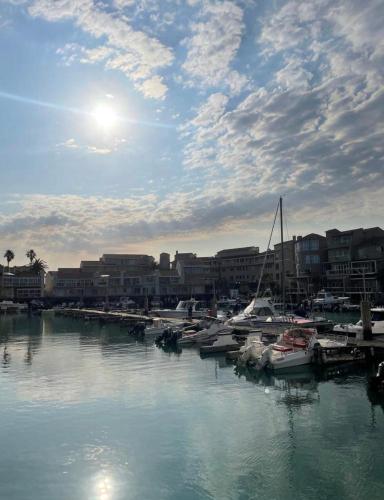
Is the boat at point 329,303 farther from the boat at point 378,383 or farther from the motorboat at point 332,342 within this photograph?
the boat at point 378,383

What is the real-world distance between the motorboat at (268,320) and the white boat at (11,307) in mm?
77971

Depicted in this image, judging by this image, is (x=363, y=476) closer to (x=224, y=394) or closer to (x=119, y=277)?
(x=224, y=394)

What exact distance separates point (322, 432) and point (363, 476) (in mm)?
4105

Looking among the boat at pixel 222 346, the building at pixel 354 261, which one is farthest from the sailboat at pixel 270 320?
the building at pixel 354 261

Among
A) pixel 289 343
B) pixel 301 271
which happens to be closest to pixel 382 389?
pixel 289 343

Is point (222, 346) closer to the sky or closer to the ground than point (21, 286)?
closer to the ground

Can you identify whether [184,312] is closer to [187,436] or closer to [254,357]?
[254,357]

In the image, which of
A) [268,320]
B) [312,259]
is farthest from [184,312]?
[312,259]

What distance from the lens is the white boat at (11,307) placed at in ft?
363

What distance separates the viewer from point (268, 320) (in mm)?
49062

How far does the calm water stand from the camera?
45.0ft

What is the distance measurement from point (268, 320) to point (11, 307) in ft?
277

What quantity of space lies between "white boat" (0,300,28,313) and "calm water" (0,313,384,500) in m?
85.4

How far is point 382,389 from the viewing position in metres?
24.4
